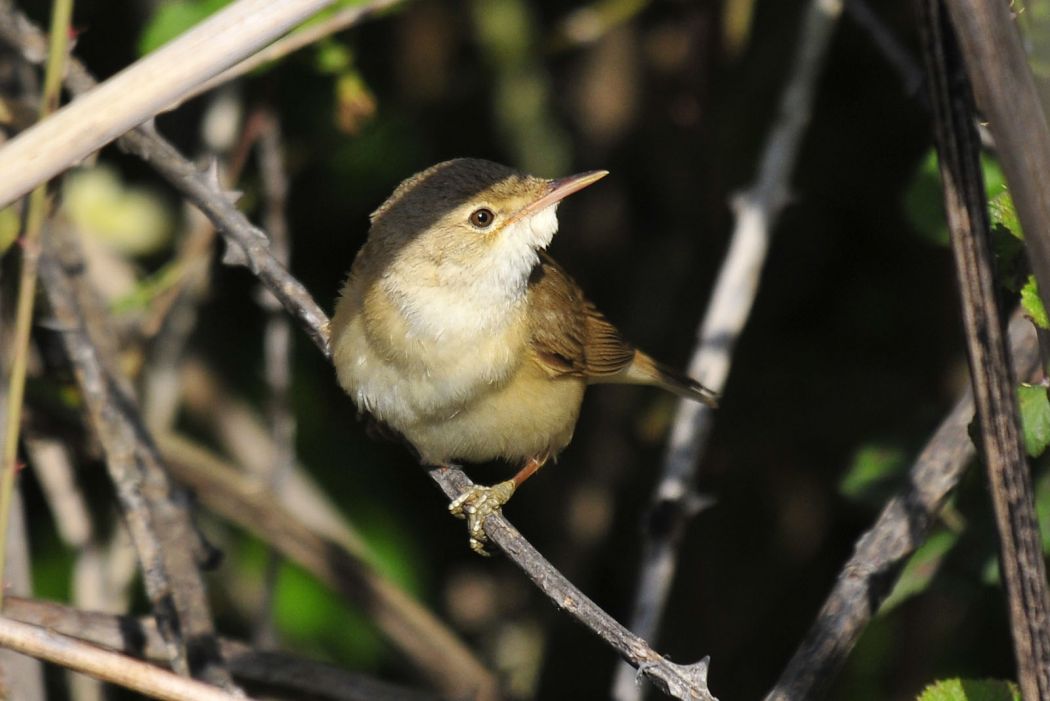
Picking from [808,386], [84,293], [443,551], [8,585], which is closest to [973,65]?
[8,585]

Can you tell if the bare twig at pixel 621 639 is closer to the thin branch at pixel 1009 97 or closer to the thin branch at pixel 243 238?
the thin branch at pixel 243 238

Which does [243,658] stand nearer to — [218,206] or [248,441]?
[218,206]

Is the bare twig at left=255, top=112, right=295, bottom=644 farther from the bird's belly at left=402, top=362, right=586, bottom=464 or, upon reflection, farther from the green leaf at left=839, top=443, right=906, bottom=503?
the green leaf at left=839, top=443, right=906, bottom=503

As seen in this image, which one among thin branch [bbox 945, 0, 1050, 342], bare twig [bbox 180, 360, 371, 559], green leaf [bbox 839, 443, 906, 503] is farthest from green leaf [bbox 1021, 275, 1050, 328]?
bare twig [bbox 180, 360, 371, 559]

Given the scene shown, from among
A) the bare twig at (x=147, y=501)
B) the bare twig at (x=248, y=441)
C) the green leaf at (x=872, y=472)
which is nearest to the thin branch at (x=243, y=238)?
the bare twig at (x=147, y=501)

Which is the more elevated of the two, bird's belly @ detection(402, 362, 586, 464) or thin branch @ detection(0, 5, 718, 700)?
thin branch @ detection(0, 5, 718, 700)
